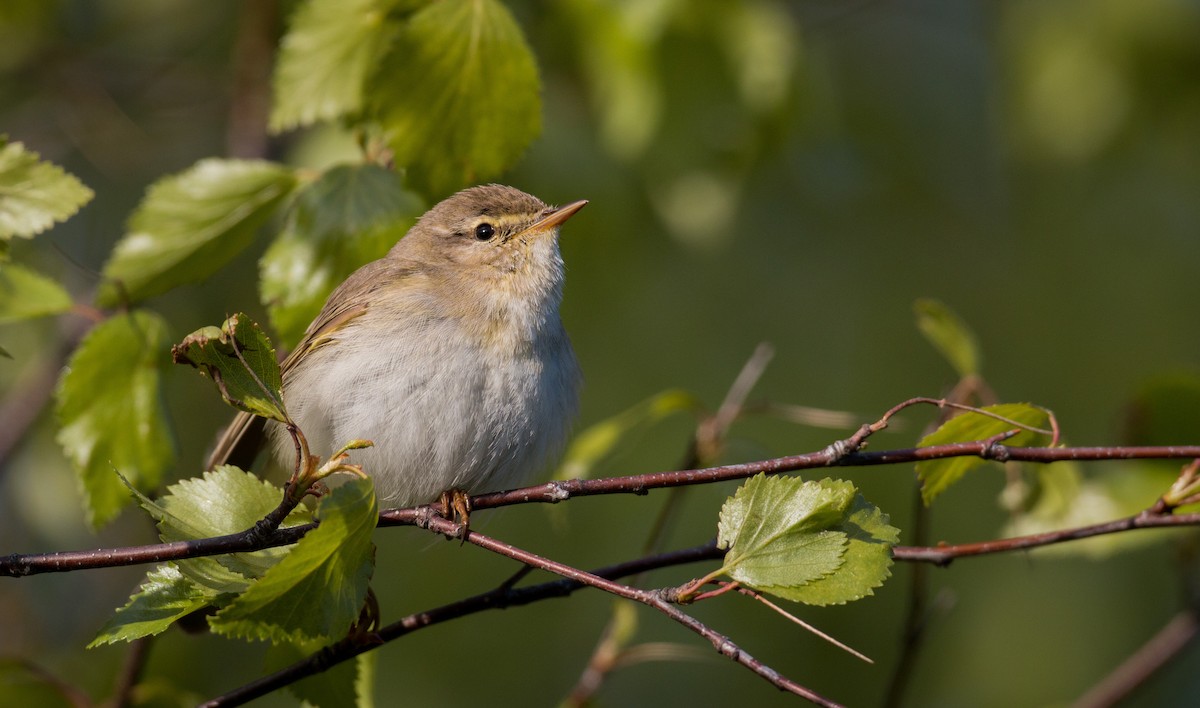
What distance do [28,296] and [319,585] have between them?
46.3 inches

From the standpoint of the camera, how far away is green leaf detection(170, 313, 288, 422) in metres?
1.87

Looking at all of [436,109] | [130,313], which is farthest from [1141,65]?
[130,313]

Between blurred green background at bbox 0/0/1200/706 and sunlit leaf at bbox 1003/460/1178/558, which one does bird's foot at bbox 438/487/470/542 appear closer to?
blurred green background at bbox 0/0/1200/706

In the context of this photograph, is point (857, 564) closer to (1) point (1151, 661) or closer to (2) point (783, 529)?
(2) point (783, 529)

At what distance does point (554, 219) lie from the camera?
3.51 meters

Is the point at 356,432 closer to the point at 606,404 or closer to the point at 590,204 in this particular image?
the point at 590,204

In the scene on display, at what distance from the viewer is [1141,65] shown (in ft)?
16.0

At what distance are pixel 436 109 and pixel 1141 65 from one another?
344cm

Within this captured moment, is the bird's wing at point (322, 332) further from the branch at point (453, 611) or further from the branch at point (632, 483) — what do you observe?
the branch at point (632, 483)

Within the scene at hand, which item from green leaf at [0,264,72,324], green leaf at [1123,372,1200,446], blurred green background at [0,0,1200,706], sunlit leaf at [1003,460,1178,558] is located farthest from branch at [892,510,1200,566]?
green leaf at [0,264,72,324]

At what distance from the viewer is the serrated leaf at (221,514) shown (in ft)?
6.64

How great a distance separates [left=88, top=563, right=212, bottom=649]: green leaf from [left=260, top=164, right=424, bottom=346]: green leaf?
0.81 m

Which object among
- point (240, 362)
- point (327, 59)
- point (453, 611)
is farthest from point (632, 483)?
point (327, 59)

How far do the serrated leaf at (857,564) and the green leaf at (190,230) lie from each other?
5.05 feet
